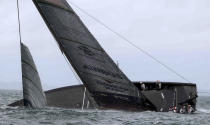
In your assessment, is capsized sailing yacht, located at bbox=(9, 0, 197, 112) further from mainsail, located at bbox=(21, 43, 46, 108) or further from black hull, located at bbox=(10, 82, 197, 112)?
mainsail, located at bbox=(21, 43, 46, 108)

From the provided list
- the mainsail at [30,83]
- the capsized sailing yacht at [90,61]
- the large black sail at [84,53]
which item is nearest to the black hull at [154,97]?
the mainsail at [30,83]

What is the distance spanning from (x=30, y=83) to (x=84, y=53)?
300 inches

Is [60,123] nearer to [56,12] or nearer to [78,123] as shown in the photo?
Result: [78,123]

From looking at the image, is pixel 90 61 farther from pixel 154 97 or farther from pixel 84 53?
pixel 154 97

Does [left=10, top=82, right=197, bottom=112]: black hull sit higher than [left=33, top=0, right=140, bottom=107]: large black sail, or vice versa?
[left=33, top=0, right=140, bottom=107]: large black sail

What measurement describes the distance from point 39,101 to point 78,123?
8.19 meters

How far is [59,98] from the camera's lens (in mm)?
31375

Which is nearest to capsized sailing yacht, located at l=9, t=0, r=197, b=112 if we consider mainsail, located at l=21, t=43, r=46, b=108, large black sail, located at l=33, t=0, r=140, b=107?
large black sail, located at l=33, t=0, r=140, b=107

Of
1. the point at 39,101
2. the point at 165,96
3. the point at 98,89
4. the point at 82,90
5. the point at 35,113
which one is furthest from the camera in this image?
the point at 82,90

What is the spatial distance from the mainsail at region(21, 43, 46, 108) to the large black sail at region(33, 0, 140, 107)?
21.8 ft

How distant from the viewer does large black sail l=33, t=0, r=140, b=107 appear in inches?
715

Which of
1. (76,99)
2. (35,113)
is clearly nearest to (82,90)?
(76,99)

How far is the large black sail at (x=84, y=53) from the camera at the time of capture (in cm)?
1816

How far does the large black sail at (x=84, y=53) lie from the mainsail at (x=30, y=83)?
663 cm
